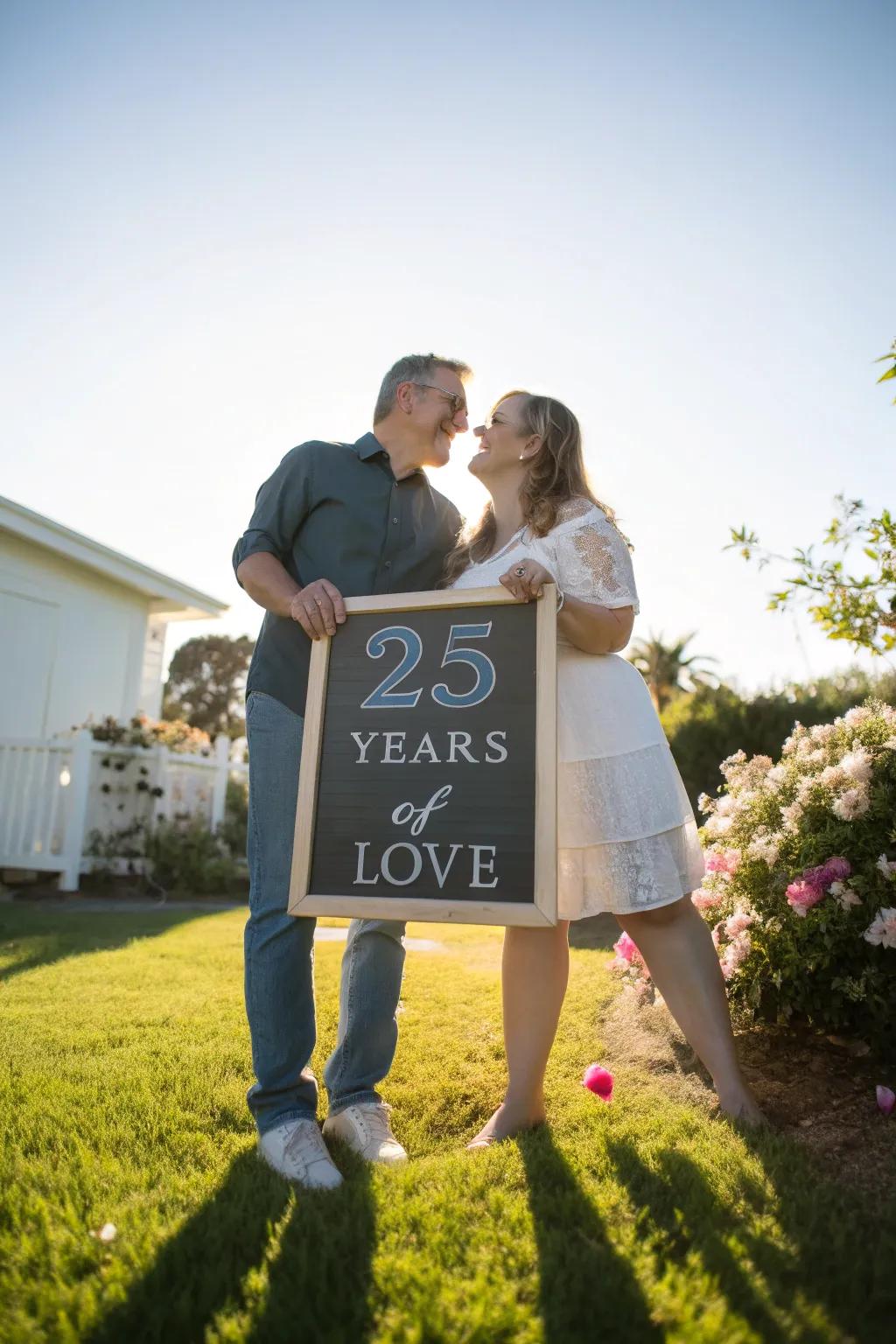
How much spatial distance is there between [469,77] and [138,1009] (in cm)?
581

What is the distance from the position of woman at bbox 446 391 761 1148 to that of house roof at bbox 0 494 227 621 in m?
7.91

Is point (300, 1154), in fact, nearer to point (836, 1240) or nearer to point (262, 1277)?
point (262, 1277)

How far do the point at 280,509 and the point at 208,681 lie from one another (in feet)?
112

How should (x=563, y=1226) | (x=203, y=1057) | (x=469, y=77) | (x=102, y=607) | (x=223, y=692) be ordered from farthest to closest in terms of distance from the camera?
(x=223, y=692), (x=102, y=607), (x=469, y=77), (x=203, y=1057), (x=563, y=1226)

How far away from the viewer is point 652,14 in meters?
4.63

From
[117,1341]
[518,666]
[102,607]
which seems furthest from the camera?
[102,607]

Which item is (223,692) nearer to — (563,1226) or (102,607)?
(102,607)

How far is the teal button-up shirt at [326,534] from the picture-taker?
2447mm

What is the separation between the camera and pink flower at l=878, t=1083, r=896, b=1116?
218 centimetres

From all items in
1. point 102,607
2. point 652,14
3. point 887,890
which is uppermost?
point 652,14

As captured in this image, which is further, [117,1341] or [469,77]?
[469,77]

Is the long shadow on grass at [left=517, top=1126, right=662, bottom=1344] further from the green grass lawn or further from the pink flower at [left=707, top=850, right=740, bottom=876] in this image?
the pink flower at [left=707, top=850, right=740, bottom=876]

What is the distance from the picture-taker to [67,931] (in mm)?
5746

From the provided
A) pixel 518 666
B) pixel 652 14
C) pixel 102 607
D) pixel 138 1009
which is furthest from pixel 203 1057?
pixel 102 607
